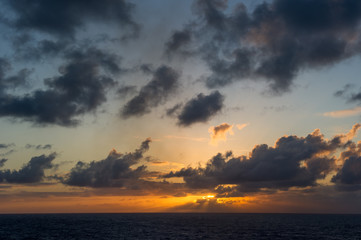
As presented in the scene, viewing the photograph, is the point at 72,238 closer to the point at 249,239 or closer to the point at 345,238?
the point at 249,239

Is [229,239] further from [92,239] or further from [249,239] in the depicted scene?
[92,239]

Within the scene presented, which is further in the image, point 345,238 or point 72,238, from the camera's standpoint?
point 345,238

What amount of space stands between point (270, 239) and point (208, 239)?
71.1 ft

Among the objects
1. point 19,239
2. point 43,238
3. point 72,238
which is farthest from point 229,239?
point 19,239

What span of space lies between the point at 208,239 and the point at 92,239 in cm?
4064

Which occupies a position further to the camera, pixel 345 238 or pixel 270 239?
pixel 345 238

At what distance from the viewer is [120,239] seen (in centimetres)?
11331

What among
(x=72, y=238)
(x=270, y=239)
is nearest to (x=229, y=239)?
(x=270, y=239)

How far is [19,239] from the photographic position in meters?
113

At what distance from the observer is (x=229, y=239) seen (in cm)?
11256

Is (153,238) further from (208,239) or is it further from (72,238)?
(72,238)

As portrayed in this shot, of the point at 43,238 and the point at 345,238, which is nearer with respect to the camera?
the point at 43,238

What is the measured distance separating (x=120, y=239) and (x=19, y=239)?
3572cm

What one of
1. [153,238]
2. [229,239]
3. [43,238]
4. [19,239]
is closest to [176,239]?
[153,238]
